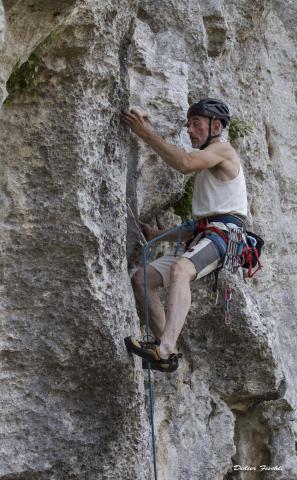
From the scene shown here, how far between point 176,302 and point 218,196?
1063 millimetres

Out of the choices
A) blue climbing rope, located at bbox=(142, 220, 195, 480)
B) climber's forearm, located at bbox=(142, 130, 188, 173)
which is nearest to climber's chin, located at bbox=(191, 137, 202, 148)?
climber's forearm, located at bbox=(142, 130, 188, 173)

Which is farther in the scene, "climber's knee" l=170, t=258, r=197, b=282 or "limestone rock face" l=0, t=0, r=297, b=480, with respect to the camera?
"climber's knee" l=170, t=258, r=197, b=282

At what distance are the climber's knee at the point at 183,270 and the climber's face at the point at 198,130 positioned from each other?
1.05m

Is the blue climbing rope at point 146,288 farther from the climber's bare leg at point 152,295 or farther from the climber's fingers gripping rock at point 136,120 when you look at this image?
the climber's fingers gripping rock at point 136,120

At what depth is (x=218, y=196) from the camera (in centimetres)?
635

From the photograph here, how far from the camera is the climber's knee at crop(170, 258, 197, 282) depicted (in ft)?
19.1

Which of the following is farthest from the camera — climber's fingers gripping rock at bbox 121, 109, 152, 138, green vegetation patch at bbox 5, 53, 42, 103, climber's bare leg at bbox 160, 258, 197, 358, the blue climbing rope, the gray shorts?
the gray shorts

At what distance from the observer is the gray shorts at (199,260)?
6000 millimetres

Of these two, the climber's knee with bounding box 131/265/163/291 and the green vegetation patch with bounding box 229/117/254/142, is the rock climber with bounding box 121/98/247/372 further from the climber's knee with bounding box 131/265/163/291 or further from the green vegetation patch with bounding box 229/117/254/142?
the green vegetation patch with bounding box 229/117/254/142

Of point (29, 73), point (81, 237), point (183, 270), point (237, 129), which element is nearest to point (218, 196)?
point (183, 270)

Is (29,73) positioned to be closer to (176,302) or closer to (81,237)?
(81,237)

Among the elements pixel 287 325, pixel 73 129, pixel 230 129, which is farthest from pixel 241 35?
pixel 73 129

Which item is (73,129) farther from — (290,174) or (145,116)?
(290,174)

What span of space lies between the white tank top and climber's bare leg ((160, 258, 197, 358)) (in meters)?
0.59
